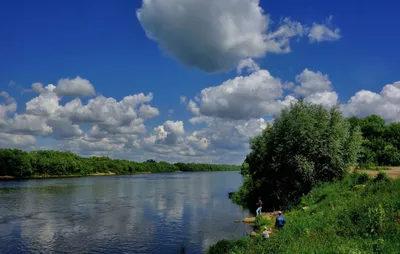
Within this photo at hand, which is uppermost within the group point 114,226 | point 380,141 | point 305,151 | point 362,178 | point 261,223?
point 380,141

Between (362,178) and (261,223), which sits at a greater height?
(362,178)

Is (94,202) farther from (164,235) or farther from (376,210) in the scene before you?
(376,210)

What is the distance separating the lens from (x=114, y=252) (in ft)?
106

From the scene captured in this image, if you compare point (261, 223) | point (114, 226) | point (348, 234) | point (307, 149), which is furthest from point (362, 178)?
point (114, 226)

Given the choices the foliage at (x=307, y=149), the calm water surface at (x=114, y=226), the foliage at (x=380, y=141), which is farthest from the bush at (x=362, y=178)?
the foliage at (x=380, y=141)

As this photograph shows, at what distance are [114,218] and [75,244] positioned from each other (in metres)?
15.5

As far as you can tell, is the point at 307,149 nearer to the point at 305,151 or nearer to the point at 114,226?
the point at 305,151

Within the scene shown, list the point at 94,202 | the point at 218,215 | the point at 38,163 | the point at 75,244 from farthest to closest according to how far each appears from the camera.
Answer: the point at 38,163, the point at 94,202, the point at 218,215, the point at 75,244

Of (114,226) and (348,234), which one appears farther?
(114,226)

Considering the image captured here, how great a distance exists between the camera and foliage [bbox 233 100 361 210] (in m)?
47.9

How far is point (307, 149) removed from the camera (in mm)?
49062

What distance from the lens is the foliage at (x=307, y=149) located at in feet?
157

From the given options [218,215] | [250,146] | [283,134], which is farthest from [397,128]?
[218,215]

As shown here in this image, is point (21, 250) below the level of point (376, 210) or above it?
below
